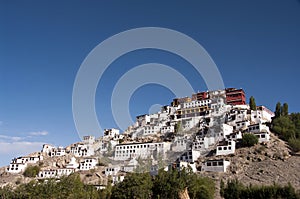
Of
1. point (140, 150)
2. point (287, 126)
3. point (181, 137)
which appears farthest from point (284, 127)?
point (140, 150)

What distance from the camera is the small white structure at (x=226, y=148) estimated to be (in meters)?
44.1

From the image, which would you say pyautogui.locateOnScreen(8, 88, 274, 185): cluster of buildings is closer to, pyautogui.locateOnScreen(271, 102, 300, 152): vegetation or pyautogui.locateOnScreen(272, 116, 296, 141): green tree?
pyautogui.locateOnScreen(272, 116, 296, 141): green tree

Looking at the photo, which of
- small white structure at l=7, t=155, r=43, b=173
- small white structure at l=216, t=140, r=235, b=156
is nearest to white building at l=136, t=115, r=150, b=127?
small white structure at l=7, t=155, r=43, b=173

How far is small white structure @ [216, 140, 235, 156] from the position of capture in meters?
44.1

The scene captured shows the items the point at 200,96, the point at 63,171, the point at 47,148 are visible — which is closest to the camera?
the point at 63,171

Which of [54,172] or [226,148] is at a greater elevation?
[226,148]

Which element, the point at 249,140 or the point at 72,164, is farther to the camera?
the point at 72,164

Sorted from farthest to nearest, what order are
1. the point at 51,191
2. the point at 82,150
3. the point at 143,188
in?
1. the point at 82,150
2. the point at 143,188
3. the point at 51,191

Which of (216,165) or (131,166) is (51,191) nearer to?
(216,165)

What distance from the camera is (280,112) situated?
52.2 metres

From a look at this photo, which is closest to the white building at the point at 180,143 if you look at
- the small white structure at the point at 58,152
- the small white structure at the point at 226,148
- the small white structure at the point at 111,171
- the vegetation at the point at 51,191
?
the small white structure at the point at 226,148

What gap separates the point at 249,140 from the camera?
4400 centimetres

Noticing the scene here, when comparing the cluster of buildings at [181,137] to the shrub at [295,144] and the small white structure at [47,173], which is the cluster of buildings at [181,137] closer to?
the small white structure at [47,173]

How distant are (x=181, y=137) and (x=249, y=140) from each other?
45.7 feet
